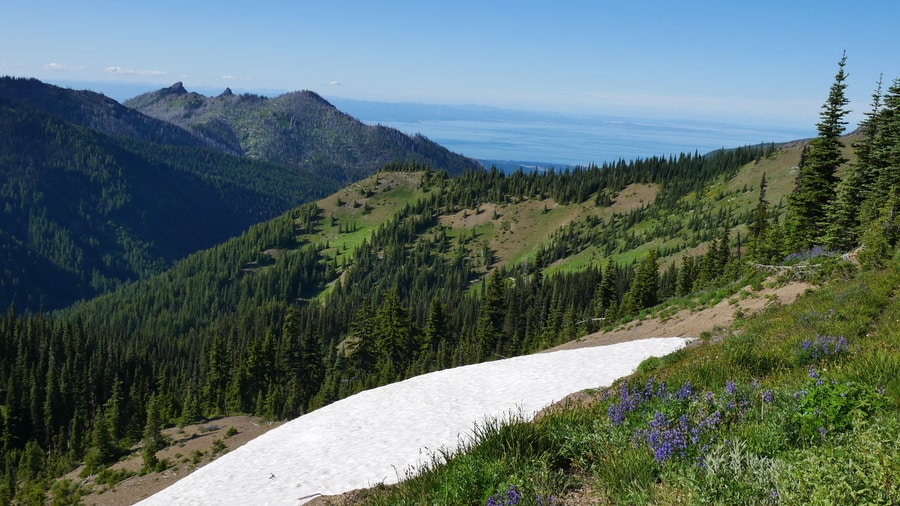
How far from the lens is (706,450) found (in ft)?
19.6

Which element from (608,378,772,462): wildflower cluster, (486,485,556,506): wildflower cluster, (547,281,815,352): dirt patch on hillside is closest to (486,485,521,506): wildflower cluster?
(486,485,556,506): wildflower cluster

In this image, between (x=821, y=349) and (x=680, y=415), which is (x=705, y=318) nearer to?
(x=821, y=349)

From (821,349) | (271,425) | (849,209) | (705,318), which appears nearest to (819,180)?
(849,209)

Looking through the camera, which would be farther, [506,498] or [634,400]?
[634,400]

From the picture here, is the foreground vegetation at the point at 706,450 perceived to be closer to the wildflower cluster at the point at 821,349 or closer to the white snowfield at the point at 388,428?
the wildflower cluster at the point at 821,349

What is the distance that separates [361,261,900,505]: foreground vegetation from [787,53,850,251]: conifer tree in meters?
43.7

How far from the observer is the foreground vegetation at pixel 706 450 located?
469cm

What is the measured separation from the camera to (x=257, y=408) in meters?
85.5

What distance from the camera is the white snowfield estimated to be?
14.9 metres

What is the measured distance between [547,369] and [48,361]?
497 ft

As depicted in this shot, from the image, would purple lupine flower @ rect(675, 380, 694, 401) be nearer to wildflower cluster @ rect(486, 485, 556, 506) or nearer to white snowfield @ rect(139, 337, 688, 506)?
wildflower cluster @ rect(486, 485, 556, 506)

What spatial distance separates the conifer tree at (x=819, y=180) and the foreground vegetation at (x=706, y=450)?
43686 millimetres

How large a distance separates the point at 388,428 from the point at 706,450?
14.3 metres

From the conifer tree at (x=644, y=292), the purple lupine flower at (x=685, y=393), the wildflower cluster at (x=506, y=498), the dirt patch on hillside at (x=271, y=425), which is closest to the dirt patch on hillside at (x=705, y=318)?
the dirt patch on hillside at (x=271, y=425)
